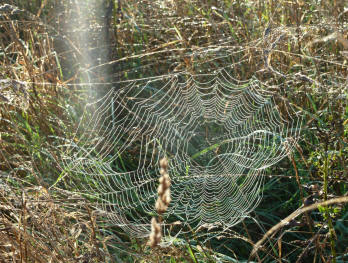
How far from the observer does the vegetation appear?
6.09 feet

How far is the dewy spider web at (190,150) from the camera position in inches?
98.7

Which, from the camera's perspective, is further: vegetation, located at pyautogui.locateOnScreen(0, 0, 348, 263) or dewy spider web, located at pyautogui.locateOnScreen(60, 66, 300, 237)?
dewy spider web, located at pyautogui.locateOnScreen(60, 66, 300, 237)

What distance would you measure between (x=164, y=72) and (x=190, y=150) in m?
0.72

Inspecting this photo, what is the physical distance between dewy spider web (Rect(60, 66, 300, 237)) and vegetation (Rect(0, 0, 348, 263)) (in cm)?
11

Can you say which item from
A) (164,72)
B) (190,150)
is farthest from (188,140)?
(164,72)

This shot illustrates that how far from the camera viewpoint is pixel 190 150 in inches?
124

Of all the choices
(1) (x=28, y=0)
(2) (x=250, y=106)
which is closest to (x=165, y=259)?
(2) (x=250, y=106)

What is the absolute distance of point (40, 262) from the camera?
68.3 inches

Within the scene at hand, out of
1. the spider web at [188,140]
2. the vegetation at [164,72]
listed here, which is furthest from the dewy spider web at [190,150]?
the vegetation at [164,72]

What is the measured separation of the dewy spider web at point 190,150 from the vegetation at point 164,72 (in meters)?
0.11

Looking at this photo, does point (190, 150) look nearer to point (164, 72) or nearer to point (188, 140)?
point (188, 140)

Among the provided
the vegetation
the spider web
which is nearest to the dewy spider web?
the spider web

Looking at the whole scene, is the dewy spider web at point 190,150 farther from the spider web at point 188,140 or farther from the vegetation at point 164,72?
→ the vegetation at point 164,72

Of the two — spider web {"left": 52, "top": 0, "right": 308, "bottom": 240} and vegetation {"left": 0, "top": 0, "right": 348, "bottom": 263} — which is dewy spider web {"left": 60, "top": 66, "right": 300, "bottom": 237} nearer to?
spider web {"left": 52, "top": 0, "right": 308, "bottom": 240}
